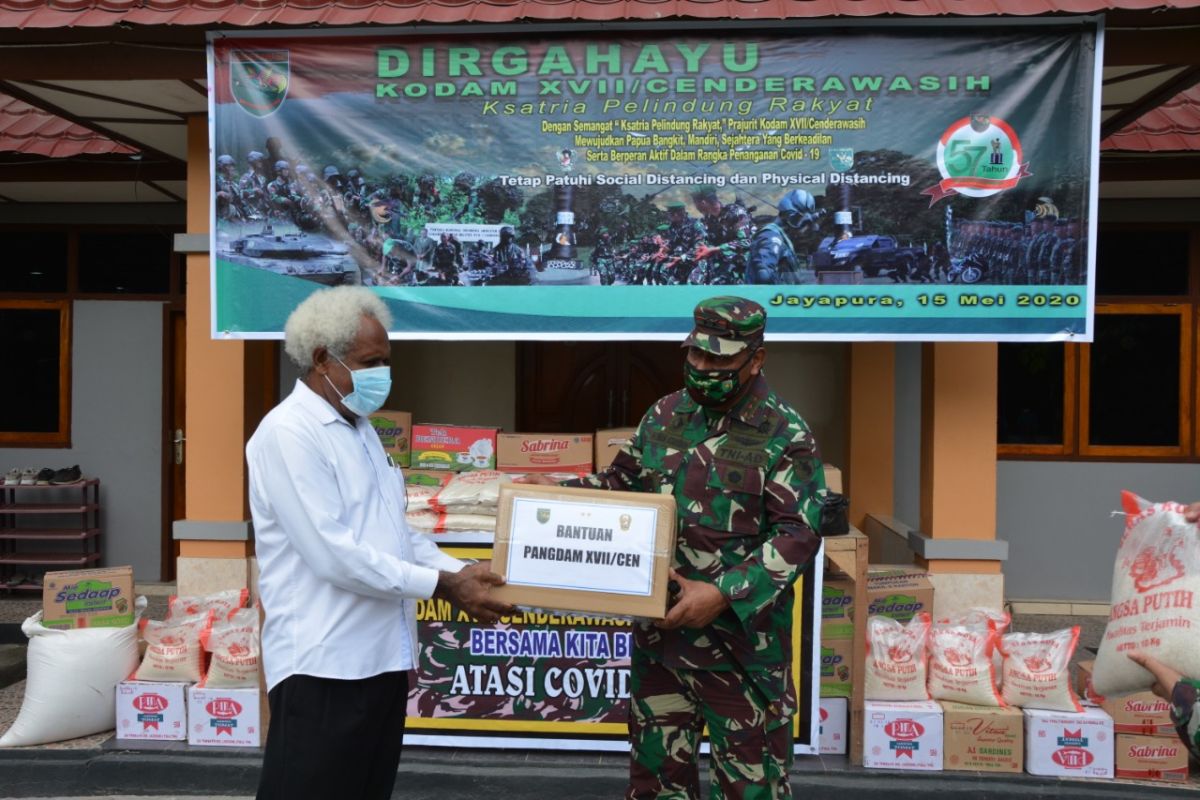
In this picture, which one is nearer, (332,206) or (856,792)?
(856,792)

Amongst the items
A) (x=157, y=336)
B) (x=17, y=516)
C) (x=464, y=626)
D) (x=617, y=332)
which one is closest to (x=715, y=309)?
(x=617, y=332)

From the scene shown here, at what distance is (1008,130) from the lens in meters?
4.36

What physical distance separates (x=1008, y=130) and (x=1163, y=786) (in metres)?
2.79

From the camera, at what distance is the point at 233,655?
4551mm

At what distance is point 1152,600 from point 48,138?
673 cm

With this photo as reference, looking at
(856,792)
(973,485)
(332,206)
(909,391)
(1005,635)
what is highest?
(332,206)

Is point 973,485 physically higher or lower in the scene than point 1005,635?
higher

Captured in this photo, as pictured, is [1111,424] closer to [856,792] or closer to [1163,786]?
[1163,786]

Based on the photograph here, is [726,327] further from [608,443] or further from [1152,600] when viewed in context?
[608,443]

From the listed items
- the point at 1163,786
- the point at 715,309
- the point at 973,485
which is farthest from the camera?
the point at 973,485

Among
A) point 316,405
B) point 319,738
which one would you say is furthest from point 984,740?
point 316,405

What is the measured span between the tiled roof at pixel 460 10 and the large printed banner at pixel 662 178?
14cm

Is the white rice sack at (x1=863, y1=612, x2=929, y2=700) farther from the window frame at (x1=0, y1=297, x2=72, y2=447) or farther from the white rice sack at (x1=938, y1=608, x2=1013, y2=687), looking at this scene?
the window frame at (x1=0, y1=297, x2=72, y2=447)

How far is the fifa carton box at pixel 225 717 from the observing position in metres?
4.53
